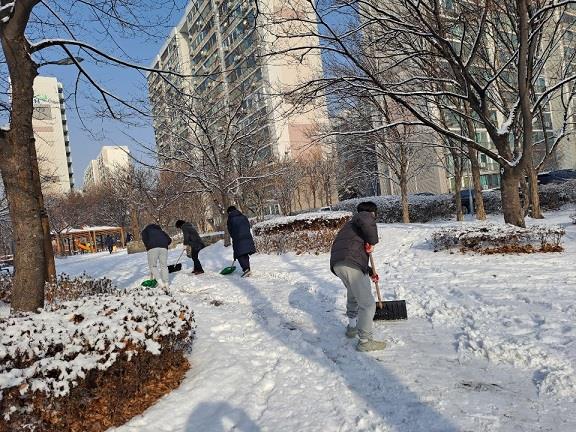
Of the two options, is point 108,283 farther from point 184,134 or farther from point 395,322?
point 184,134

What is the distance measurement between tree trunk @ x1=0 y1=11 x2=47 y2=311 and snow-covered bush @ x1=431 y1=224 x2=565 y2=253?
8.10 metres

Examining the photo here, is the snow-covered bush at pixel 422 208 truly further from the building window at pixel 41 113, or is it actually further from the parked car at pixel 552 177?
the building window at pixel 41 113

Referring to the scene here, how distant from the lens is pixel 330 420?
319 centimetres

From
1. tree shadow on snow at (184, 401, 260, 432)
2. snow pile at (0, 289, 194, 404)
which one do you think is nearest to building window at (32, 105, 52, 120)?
snow pile at (0, 289, 194, 404)

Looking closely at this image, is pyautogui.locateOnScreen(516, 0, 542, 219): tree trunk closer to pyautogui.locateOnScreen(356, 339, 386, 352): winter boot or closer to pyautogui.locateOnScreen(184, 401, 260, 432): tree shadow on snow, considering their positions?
pyautogui.locateOnScreen(356, 339, 386, 352): winter boot

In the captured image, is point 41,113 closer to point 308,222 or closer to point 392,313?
point 308,222

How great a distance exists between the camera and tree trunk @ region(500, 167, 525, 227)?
33.4ft

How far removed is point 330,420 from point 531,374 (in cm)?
175

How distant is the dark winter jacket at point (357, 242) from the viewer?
15.3 ft

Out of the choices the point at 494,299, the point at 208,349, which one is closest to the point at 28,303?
the point at 208,349

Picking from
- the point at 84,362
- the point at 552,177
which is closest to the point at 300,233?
the point at 84,362

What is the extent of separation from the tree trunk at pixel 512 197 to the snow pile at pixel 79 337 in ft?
27.8

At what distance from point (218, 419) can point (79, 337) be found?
4.09 feet

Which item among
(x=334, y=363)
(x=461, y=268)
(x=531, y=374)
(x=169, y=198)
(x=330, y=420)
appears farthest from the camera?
(x=169, y=198)
